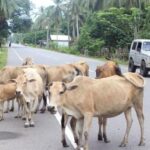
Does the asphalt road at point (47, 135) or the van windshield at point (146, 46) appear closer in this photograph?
the asphalt road at point (47, 135)

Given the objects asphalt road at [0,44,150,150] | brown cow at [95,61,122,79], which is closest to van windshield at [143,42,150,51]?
asphalt road at [0,44,150,150]

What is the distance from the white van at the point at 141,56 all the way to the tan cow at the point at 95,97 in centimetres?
1857

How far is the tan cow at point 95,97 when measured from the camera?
8.32 m

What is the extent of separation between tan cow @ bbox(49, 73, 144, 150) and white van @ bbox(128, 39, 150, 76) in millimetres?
18567

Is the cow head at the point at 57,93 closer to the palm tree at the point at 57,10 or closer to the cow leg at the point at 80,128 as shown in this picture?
the cow leg at the point at 80,128

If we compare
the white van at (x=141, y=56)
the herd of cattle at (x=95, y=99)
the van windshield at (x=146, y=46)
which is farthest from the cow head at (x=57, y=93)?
the van windshield at (x=146, y=46)

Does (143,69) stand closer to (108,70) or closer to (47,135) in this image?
(108,70)

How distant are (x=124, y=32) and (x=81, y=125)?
4372 centimetres

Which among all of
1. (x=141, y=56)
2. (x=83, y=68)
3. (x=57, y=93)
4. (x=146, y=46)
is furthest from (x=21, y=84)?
(x=146, y=46)

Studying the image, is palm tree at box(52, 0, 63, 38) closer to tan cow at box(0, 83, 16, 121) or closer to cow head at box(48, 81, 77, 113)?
tan cow at box(0, 83, 16, 121)

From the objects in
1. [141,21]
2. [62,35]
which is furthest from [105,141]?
[62,35]

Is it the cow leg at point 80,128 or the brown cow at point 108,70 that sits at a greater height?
the brown cow at point 108,70

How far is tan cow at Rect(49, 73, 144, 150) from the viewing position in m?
8.32

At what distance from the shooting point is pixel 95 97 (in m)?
8.59
